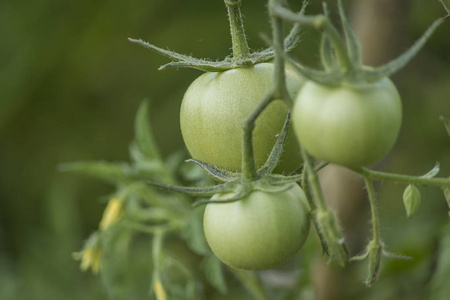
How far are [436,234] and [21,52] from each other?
1107 mm

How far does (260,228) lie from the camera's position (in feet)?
1.49

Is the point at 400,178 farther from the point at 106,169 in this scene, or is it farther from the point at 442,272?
the point at 106,169

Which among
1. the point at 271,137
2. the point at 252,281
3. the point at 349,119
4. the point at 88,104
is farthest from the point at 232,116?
the point at 88,104

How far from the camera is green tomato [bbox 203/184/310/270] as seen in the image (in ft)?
1.49

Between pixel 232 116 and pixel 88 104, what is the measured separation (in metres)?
1.23

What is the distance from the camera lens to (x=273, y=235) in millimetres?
454

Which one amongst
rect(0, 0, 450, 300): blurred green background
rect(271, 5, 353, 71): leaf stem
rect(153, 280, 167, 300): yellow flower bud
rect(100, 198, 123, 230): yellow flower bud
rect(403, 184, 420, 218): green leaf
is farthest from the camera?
rect(0, 0, 450, 300): blurred green background

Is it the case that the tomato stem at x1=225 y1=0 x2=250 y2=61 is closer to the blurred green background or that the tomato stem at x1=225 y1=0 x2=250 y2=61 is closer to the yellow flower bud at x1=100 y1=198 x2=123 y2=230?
the yellow flower bud at x1=100 y1=198 x2=123 y2=230

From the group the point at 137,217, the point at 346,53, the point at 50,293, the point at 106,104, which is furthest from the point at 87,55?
the point at 346,53

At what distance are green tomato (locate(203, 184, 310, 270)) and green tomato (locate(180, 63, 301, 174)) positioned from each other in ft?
0.19

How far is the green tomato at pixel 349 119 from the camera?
37 centimetres

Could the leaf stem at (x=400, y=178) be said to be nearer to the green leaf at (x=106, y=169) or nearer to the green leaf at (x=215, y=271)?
the green leaf at (x=215, y=271)

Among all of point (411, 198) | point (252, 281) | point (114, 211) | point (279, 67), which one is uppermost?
point (279, 67)

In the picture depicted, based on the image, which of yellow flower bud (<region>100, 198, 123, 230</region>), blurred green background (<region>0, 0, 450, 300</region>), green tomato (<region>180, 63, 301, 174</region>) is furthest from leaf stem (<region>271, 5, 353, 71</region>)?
blurred green background (<region>0, 0, 450, 300</region>)
